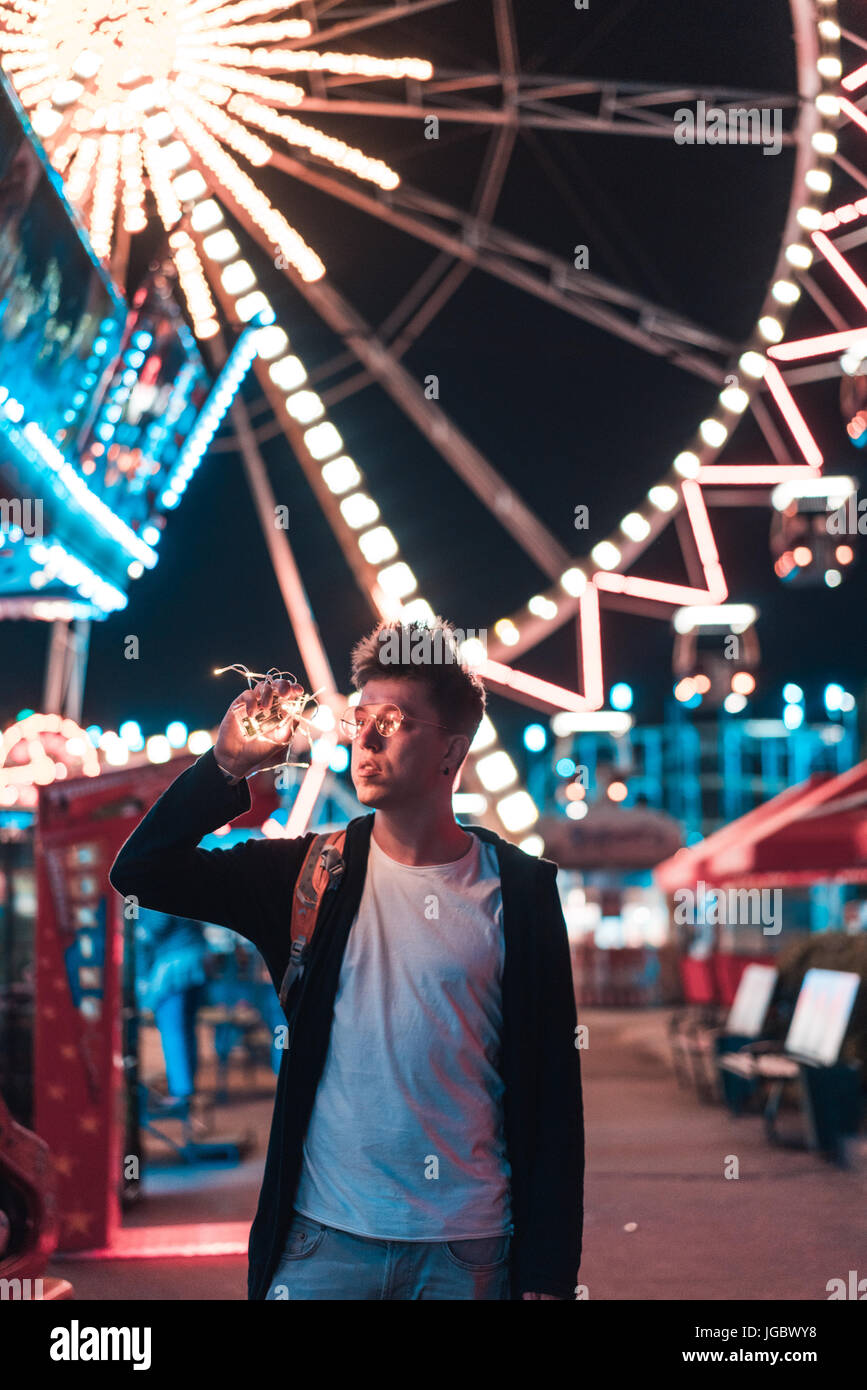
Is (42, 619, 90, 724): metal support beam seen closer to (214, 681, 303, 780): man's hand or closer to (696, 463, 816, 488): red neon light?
(696, 463, 816, 488): red neon light

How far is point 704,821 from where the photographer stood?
55.7 m

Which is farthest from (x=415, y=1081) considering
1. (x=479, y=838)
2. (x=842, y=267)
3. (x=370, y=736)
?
(x=842, y=267)

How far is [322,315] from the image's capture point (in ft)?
33.3

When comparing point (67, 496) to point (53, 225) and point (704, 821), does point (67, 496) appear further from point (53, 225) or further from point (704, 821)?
point (704, 821)

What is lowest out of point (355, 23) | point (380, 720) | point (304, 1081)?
point (304, 1081)

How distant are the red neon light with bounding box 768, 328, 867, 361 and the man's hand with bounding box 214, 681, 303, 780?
629cm

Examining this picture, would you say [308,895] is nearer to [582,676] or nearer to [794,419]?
[582,676]

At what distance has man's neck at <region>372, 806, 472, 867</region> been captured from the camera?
2.72 meters

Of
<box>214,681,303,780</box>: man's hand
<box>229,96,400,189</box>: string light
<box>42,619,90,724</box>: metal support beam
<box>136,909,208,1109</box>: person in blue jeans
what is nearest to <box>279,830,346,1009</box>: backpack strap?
<box>214,681,303,780</box>: man's hand

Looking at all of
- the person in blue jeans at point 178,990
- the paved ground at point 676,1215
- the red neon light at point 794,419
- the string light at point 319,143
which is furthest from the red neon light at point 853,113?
the person in blue jeans at point 178,990

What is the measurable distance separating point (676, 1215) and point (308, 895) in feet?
14.6
